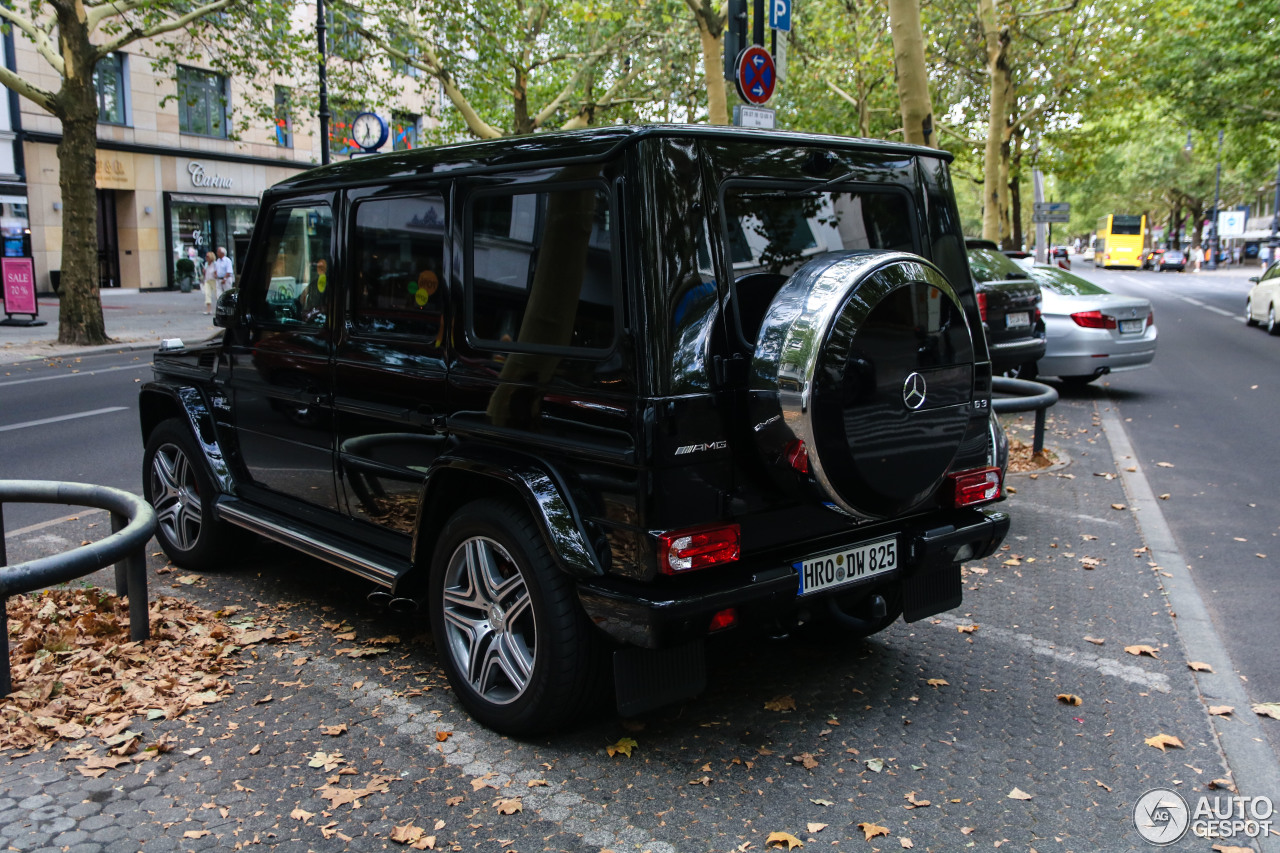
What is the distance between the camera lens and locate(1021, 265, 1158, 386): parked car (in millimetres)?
12844

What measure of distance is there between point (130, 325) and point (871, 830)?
77.8 feet

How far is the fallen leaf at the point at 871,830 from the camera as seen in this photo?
3.25 m

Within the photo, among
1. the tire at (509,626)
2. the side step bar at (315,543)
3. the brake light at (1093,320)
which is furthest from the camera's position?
the brake light at (1093,320)

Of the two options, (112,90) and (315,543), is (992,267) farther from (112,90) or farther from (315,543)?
(112,90)

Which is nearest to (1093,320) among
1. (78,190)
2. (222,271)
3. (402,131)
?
(78,190)

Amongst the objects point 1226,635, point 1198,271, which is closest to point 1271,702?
point 1226,635

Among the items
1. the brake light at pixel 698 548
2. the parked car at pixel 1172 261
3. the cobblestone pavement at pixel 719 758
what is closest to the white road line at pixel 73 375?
the cobblestone pavement at pixel 719 758

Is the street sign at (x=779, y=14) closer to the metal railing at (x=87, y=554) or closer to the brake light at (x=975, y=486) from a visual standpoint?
the brake light at (x=975, y=486)

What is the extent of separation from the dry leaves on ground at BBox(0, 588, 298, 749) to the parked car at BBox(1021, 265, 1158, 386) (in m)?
10.6

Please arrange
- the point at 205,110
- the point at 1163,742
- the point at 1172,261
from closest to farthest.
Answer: the point at 1163,742, the point at 205,110, the point at 1172,261

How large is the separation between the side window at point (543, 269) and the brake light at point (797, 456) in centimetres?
66

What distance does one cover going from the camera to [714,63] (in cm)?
1389

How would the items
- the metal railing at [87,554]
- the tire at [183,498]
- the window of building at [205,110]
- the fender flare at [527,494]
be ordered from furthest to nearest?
the window of building at [205,110] < the tire at [183,498] < the metal railing at [87,554] < the fender flare at [527,494]

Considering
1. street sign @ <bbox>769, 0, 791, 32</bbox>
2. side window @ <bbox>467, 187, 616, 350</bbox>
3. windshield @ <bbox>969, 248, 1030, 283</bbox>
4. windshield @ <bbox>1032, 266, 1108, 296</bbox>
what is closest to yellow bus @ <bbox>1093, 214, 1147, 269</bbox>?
windshield @ <bbox>1032, 266, 1108, 296</bbox>
